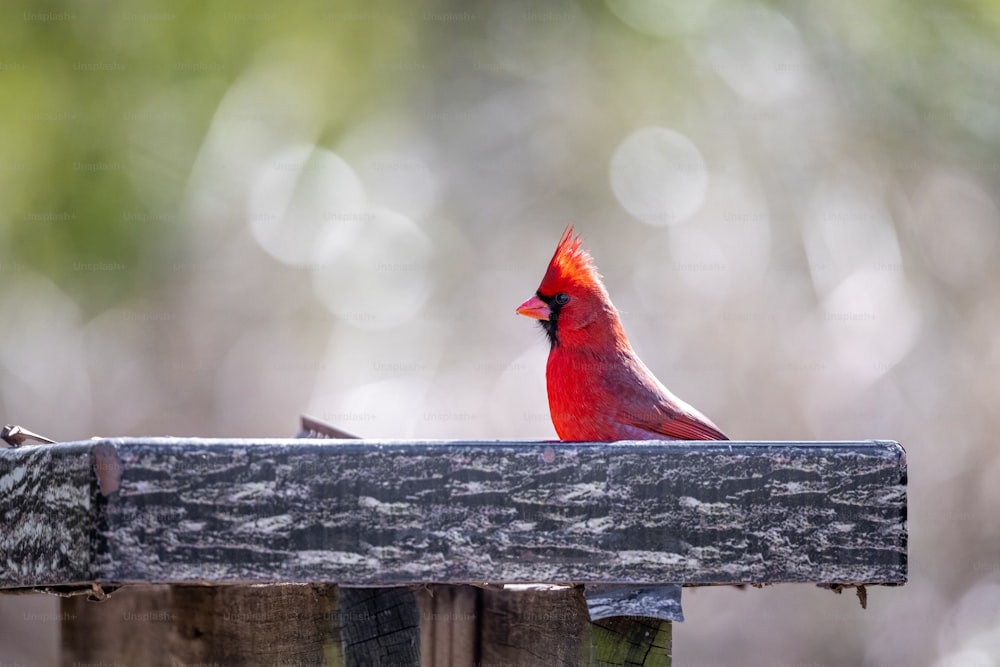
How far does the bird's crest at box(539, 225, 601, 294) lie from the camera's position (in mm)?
3268

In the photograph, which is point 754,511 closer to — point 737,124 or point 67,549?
point 67,549

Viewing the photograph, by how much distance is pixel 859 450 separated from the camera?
1.79m

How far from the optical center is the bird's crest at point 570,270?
3268 mm

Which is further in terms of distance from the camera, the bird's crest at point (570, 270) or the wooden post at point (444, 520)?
the bird's crest at point (570, 270)

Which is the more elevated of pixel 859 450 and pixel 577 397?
pixel 577 397

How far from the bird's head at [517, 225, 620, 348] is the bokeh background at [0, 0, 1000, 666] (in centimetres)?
310

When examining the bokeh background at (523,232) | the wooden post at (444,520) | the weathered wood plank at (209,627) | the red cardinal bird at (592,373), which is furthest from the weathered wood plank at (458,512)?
the bokeh background at (523,232)

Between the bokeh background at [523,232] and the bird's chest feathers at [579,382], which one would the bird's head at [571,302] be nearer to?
the bird's chest feathers at [579,382]

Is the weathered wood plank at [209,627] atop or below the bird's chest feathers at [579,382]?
below

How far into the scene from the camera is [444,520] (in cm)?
174

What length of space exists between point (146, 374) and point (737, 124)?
391cm

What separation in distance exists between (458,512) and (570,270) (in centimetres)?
163

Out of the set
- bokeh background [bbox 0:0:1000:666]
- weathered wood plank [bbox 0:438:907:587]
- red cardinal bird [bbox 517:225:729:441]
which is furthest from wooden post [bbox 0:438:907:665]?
bokeh background [bbox 0:0:1000:666]

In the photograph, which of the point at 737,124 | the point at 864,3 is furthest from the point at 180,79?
the point at 864,3
